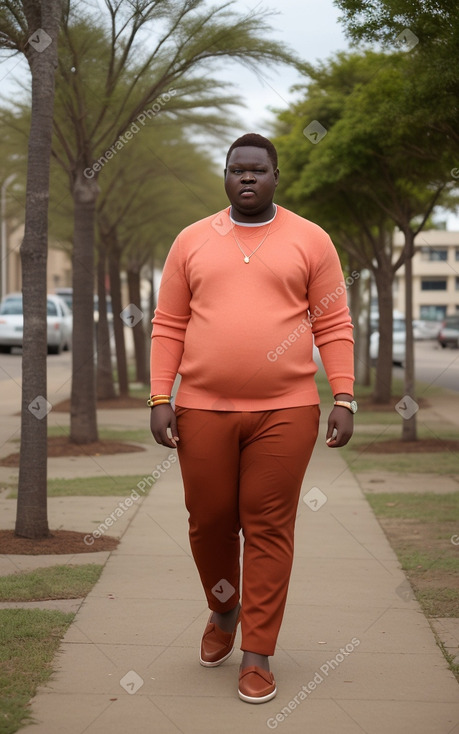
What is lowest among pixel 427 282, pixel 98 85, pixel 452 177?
pixel 427 282

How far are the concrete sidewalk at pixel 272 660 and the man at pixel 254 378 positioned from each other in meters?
0.23

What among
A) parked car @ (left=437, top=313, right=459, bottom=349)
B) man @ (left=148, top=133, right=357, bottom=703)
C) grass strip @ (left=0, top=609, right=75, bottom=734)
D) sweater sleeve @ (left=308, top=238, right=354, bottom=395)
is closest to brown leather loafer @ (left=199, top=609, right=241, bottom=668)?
man @ (left=148, top=133, right=357, bottom=703)

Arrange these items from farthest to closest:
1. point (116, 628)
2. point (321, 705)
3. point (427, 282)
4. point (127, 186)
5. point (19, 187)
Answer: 1. point (427, 282)
2. point (19, 187)
3. point (127, 186)
4. point (116, 628)
5. point (321, 705)

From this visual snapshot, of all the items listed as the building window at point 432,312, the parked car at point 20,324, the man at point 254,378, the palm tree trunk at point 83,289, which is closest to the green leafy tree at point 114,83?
the palm tree trunk at point 83,289

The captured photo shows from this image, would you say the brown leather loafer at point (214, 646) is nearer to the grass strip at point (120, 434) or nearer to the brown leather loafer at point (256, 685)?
the brown leather loafer at point (256, 685)

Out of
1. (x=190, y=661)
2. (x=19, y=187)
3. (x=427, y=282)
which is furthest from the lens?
(x=427, y=282)

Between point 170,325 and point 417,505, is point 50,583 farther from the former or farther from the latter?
point 417,505

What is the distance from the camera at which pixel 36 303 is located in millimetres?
7258

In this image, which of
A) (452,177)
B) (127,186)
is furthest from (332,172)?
(127,186)

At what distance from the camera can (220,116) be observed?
14703 millimetres

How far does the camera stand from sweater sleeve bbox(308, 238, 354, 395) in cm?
435

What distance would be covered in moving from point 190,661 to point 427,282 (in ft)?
346

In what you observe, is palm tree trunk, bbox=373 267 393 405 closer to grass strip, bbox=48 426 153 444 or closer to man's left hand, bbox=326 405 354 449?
grass strip, bbox=48 426 153 444

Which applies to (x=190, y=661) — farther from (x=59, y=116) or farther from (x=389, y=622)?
(x=59, y=116)
